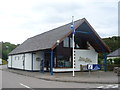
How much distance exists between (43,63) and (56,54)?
2.15m

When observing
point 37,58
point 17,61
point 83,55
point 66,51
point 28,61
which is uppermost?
point 66,51

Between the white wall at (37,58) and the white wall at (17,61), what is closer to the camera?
the white wall at (37,58)

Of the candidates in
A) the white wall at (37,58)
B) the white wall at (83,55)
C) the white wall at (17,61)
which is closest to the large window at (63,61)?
the white wall at (83,55)

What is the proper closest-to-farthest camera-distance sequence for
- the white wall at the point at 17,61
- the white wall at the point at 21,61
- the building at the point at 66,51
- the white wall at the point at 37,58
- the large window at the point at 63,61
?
the building at the point at 66,51
the large window at the point at 63,61
the white wall at the point at 37,58
the white wall at the point at 21,61
the white wall at the point at 17,61

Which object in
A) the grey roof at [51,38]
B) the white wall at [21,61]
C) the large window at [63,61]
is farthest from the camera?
the white wall at [21,61]

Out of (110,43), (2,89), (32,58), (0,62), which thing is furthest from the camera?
(110,43)

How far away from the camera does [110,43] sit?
77.8 metres

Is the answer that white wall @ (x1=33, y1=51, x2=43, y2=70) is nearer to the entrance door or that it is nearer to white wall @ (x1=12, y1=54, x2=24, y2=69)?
the entrance door

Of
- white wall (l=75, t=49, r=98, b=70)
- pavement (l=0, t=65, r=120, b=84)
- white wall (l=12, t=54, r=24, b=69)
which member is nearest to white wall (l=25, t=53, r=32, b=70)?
white wall (l=12, t=54, r=24, b=69)

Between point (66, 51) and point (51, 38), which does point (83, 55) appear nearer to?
point (66, 51)

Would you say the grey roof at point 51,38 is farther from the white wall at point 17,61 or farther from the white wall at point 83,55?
the white wall at point 83,55

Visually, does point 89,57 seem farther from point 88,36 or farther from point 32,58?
point 32,58

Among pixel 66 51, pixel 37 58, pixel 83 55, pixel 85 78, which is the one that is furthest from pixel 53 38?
pixel 85 78

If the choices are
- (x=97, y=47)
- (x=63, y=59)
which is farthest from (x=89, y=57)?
(x=63, y=59)
